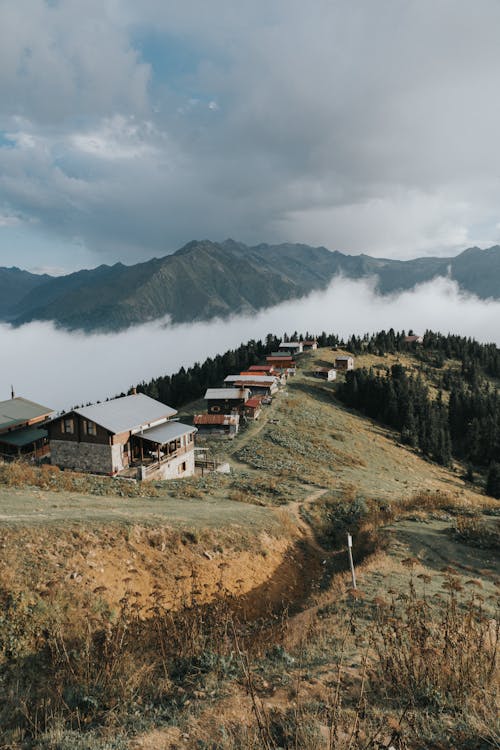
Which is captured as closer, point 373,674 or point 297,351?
point 373,674

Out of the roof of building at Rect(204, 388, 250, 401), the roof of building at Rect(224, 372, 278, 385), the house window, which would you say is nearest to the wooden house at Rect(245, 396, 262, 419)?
the roof of building at Rect(204, 388, 250, 401)

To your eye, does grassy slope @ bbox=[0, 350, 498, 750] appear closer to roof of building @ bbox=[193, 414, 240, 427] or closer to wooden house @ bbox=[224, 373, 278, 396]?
roof of building @ bbox=[193, 414, 240, 427]

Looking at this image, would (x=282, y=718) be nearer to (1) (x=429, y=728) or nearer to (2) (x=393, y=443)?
(1) (x=429, y=728)

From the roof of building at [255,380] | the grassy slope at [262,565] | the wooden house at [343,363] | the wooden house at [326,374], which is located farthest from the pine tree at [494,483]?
the wooden house at [343,363]

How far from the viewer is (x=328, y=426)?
75500 mm

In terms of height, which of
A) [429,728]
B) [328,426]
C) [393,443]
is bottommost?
[393,443]

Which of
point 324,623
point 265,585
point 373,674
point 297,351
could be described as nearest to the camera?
point 373,674

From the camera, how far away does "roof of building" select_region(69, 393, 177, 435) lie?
4253 centimetres

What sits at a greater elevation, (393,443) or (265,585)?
(265,585)

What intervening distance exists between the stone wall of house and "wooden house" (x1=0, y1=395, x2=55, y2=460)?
380 cm

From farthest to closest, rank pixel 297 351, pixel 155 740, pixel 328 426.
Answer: pixel 297 351 → pixel 328 426 → pixel 155 740

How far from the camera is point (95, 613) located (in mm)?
14836

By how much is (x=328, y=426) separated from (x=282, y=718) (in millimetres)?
69689

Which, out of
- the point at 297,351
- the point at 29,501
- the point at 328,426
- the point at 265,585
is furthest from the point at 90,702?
the point at 297,351
